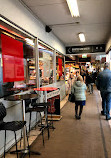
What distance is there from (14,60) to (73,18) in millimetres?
2574

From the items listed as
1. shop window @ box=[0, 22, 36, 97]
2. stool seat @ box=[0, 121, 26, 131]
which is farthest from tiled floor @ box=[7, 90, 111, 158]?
shop window @ box=[0, 22, 36, 97]

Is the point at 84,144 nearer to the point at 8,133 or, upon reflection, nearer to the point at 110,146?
the point at 110,146

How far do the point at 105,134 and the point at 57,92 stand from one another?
5.85 feet

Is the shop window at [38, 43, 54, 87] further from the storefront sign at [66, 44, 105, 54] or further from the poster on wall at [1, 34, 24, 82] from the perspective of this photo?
the storefront sign at [66, 44, 105, 54]

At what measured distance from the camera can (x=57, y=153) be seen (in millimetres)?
2955

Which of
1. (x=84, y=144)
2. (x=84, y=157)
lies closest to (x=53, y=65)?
(x=84, y=144)

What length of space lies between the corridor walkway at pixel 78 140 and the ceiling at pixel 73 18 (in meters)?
3.15

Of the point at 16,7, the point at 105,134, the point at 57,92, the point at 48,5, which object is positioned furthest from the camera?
the point at 57,92

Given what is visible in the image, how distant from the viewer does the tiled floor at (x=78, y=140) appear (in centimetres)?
294

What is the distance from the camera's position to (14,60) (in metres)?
3.51

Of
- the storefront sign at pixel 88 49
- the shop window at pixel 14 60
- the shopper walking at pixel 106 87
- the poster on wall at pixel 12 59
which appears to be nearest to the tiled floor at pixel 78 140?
the shopper walking at pixel 106 87

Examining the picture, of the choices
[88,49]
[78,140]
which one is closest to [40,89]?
[78,140]

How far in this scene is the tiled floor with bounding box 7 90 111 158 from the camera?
2.94 meters

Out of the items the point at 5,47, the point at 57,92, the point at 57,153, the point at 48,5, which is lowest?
the point at 57,153
